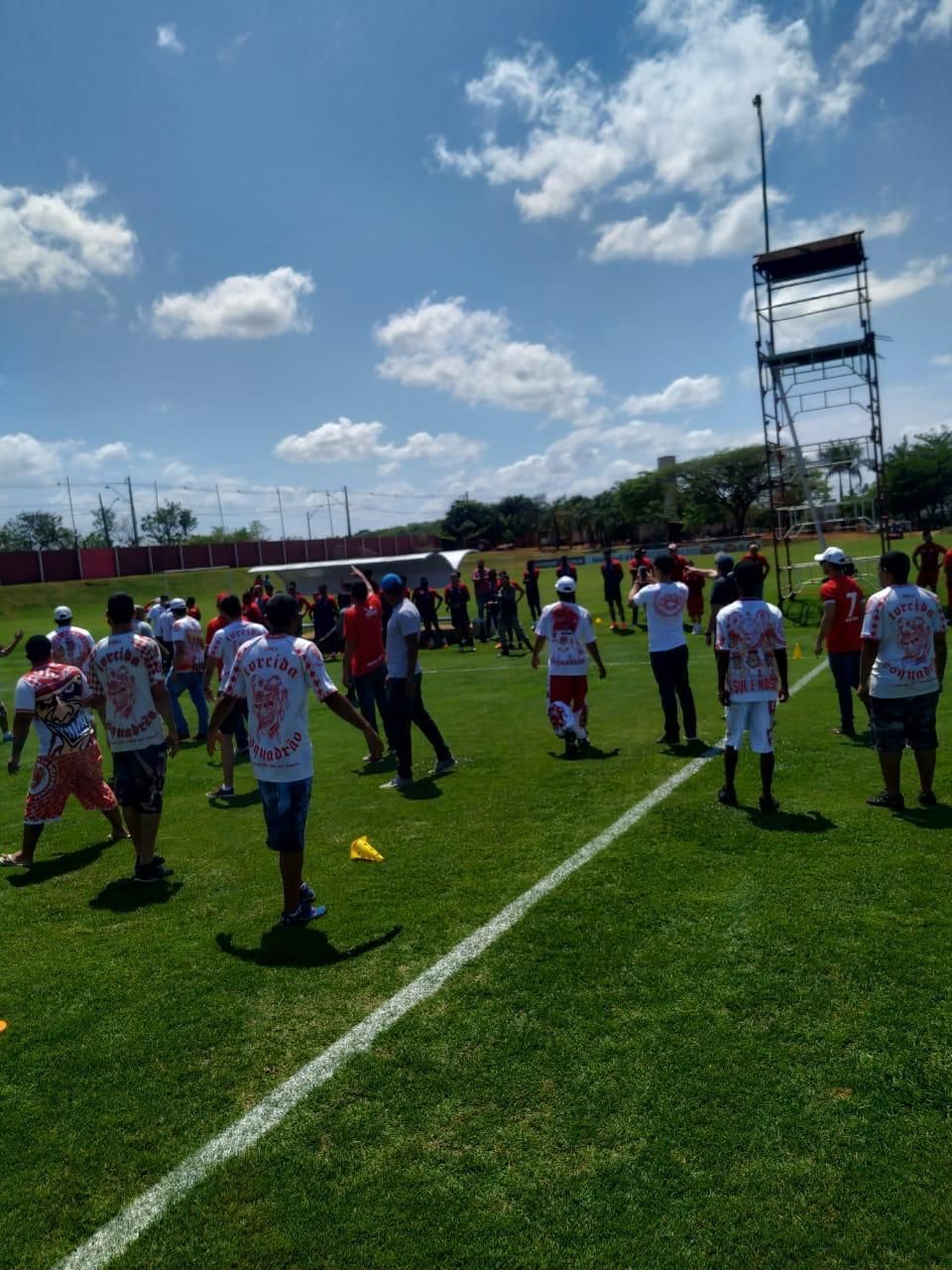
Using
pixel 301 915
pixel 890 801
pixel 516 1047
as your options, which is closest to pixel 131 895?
pixel 301 915

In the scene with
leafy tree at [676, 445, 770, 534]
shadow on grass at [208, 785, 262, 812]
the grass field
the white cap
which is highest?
leafy tree at [676, 445, 770, 534]

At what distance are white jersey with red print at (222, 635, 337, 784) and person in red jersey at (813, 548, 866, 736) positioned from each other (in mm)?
5762

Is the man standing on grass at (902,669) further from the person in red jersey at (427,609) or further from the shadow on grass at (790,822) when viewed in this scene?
the person in red jersey at (427,609)

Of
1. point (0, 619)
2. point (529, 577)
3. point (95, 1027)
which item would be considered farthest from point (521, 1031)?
point (0, 619)

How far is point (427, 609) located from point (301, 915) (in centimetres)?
1766

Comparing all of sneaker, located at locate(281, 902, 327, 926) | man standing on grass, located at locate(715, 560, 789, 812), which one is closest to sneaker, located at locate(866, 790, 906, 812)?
man standing on grass, located at locate(715, 560, 789, 812)

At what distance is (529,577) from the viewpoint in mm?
24422

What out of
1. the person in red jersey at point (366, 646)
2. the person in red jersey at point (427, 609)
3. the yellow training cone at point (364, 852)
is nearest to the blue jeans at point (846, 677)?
the person in red jersey at point (366, 646)

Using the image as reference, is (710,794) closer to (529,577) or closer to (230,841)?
(230,841)

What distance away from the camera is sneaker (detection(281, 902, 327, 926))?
528cm

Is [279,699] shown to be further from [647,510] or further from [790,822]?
[647,510]

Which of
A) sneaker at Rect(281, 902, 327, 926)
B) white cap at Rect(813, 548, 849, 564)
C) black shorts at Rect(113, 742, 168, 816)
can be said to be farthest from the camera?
white cap at Rect(813, 548, 849, 564)

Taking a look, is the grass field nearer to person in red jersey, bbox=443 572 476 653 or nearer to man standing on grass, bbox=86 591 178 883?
man standing on grass, bbox=86 591 178 883

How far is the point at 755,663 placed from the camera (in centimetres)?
673
